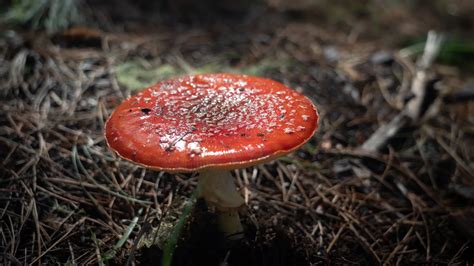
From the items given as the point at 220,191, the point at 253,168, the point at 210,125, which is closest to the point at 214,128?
the point at 210,125

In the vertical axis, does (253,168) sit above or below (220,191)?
below

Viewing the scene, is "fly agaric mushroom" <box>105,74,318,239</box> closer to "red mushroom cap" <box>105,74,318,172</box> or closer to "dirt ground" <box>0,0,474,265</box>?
"red mushroom cap" <box>105,74,318,172</box>

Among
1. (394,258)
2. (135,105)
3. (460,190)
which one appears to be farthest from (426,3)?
(135,105)

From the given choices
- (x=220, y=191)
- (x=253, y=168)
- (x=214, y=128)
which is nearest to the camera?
(x=214, y=128)

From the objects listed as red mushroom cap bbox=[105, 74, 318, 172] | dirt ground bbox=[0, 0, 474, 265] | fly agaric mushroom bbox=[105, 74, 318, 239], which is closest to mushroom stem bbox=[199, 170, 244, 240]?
fly agaric mushroom bbox=[105, 74, 318, 239]

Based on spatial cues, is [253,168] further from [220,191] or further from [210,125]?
[210,125]

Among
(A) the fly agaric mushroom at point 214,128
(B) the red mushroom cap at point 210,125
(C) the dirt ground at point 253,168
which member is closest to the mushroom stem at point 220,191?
(A) the fly agaric mushroom at point 214,128
